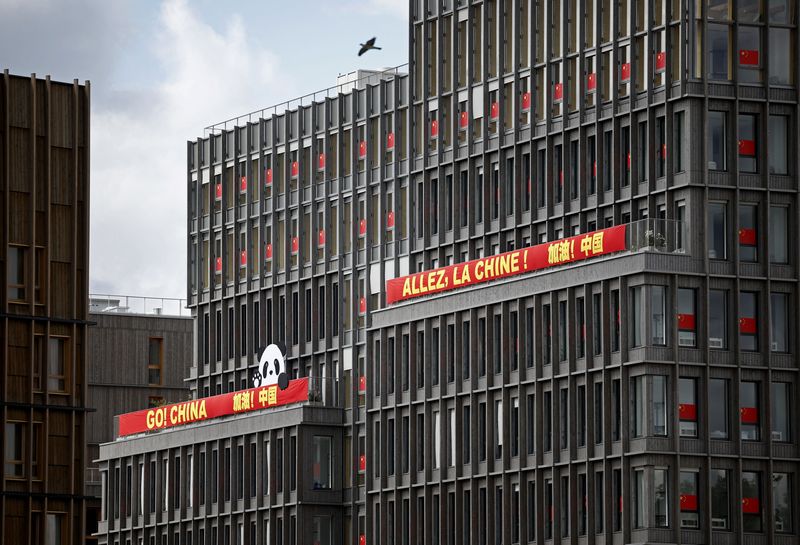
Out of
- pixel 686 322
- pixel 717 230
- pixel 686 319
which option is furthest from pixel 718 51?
pixel 686 322

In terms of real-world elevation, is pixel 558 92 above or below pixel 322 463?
above

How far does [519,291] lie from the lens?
131375mm

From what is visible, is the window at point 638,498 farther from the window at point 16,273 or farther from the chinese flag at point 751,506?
the window at point 16,273

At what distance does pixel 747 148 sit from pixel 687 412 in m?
13.3

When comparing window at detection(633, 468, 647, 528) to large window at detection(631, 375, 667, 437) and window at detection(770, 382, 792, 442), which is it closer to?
large window at detection(631, 375, 667, 437)

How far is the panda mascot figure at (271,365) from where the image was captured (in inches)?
6107

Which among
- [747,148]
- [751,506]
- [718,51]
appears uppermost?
[718,51]

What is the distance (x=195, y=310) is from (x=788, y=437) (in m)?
52.6

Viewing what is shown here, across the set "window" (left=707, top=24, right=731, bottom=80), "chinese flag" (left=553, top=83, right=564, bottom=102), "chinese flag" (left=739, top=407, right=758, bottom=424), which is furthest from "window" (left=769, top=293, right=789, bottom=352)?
"chinese flag" (left=553, top=83, right=564, bottom=102)

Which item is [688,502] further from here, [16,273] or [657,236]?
[16,273]

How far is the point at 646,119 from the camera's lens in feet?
416

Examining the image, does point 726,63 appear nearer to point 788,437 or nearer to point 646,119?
point 646,119

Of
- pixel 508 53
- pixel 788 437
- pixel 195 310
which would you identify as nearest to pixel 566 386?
pixel 788 437

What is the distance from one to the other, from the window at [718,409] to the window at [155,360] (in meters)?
75.6
